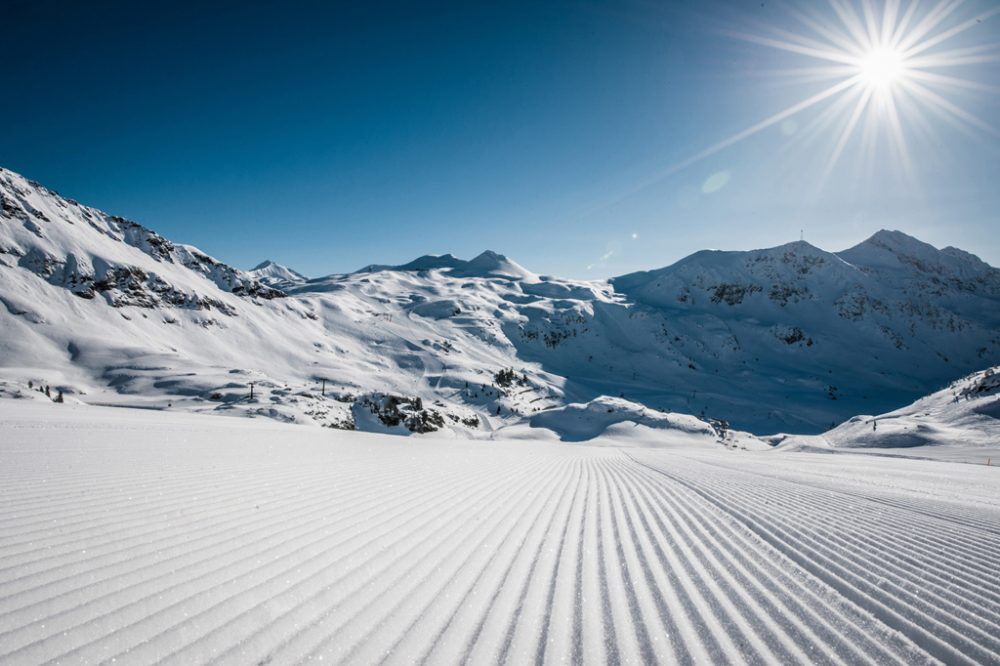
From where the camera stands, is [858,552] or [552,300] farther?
[552,300]

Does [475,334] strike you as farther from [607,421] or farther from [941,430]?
[941,430]

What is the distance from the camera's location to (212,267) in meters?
136

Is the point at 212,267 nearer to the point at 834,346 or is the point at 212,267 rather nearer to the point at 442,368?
the point at 442,368

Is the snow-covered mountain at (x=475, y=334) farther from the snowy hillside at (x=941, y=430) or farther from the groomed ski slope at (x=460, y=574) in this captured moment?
the groomed ski slope at (x=460, y=574)

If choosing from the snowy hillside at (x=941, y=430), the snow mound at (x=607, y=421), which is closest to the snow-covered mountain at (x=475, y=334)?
the snow mound at (x=607, y=421)

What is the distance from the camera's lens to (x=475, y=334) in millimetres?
130000

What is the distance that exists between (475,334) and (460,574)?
413 feet

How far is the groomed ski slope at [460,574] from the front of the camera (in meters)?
2.93

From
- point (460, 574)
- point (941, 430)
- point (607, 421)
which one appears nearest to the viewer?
point (460, 574)

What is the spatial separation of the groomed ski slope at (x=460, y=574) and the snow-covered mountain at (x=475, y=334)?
1618 inches

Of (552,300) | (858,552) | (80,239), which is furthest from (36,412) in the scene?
(552,300)

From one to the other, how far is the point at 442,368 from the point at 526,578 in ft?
309

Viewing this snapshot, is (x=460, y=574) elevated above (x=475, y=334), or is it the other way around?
(x=475, y=334)

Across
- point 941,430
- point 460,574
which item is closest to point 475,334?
point 941,430
